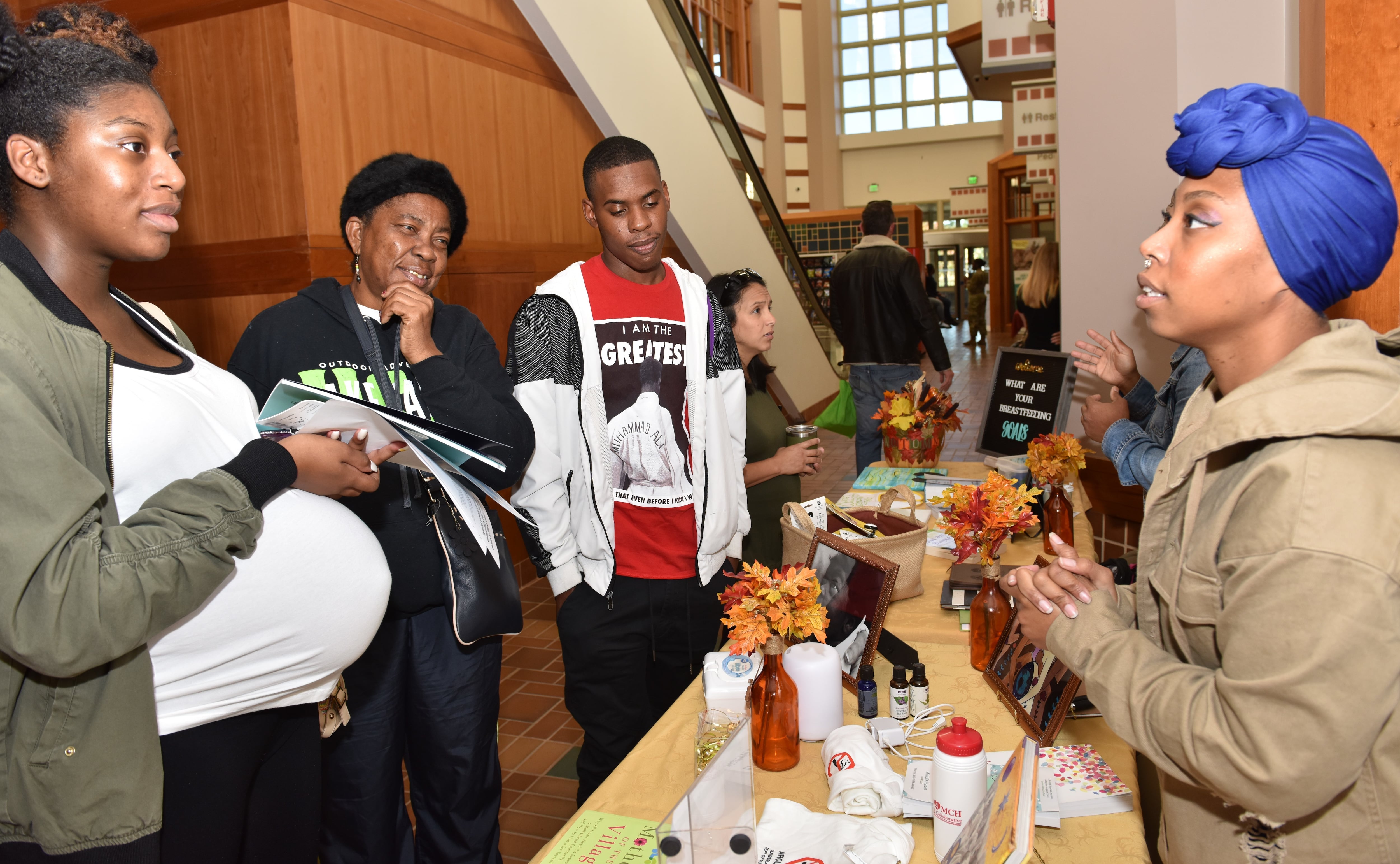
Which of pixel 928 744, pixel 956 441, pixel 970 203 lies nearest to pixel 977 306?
pixel 970 203

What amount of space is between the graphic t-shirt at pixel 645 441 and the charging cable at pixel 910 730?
84 centimetres

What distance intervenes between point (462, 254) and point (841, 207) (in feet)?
65.3

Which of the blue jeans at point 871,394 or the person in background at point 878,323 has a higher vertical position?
the person in background at point 878,323

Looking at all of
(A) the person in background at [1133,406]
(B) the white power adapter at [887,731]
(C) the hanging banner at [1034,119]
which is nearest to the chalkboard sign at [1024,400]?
(A) the person in background at [1133,406]

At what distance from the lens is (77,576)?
3.32 ft

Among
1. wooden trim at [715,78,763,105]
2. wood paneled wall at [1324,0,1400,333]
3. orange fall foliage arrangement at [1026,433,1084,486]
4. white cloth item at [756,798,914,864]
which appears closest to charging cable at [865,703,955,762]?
white cloth item at [756,798,914,864]

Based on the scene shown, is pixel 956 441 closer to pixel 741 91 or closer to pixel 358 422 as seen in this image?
pixel 358 422

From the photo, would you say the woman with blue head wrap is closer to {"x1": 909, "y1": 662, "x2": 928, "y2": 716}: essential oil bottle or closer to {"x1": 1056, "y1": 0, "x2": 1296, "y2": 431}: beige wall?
{"x1": 909, "y1": 662, "x2": 928, "y2": 716}: essential oil bottle

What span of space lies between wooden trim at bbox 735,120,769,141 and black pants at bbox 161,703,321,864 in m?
15.8

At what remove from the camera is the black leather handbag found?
1855mm

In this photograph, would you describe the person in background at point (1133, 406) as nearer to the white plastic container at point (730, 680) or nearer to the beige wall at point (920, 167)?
the white plastic container at point (730, 680)

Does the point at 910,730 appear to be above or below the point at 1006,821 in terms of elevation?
below

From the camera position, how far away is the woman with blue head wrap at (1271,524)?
864 mm

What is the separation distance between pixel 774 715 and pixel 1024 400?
8.09 ft
